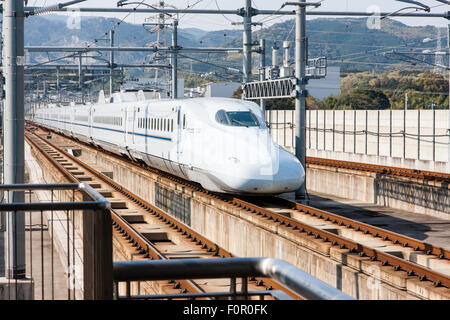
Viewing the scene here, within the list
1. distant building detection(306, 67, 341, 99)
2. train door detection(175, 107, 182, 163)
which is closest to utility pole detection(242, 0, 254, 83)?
train door detection(175, 107, 182, 163)

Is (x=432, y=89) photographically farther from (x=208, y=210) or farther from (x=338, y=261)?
(x=338, y=261)

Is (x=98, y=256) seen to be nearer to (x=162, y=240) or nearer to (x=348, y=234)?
(x=348, y=234)

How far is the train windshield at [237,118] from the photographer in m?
18.9

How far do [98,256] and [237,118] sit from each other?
15.3 meters

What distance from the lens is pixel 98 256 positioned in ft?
12.9

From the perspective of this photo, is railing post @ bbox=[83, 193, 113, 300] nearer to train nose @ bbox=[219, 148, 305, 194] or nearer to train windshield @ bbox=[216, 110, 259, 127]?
train nose @ bbox=[219, 148, 305, 194]

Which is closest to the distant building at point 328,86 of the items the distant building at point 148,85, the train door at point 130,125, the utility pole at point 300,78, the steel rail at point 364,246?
the distant building at point 148,85

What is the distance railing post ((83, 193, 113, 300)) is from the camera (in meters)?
3.75

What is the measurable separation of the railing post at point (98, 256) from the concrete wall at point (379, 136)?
23.0 meters

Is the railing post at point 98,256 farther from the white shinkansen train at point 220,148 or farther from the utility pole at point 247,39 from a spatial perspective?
the utility pole at point 247,39

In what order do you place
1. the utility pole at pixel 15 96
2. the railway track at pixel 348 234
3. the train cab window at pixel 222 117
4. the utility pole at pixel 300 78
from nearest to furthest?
the railway track at pixel 348 234 < the utility pole at pixel 15 96 < the train cab window at pixel 222 117 < the utility pole at pixel 300 78


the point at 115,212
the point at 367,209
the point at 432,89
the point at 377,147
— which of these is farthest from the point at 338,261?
the point at 432,89

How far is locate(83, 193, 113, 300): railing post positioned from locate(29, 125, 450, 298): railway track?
21.8ft

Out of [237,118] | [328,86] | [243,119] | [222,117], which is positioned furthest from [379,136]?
[328,86]
